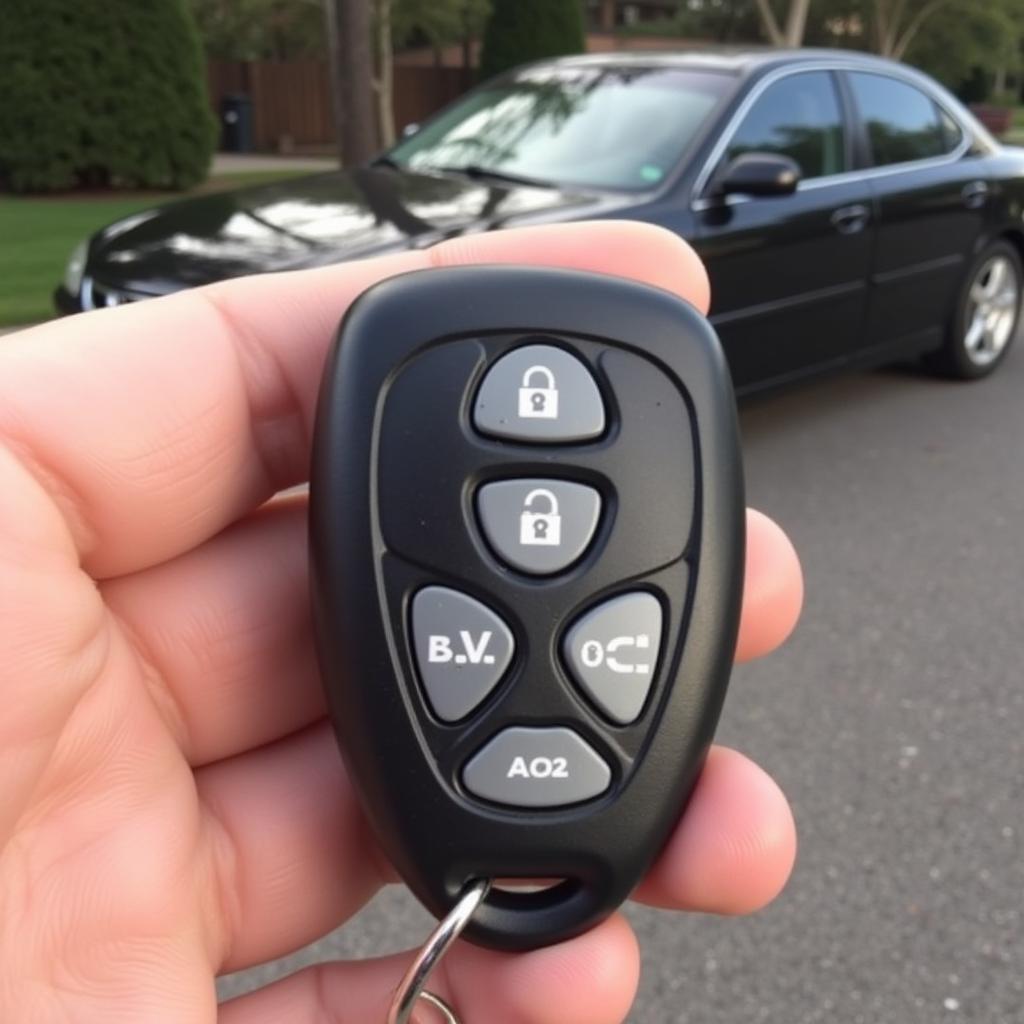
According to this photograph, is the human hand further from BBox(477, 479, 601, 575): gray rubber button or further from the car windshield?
the car windshield

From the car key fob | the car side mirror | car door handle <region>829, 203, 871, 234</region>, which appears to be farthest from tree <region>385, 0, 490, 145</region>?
the car key fob

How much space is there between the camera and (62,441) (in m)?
1.29

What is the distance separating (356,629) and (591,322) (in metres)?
0.40

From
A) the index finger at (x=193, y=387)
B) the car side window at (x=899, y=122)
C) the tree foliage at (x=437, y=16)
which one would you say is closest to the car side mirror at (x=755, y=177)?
the car side window at (x=899, y=122)

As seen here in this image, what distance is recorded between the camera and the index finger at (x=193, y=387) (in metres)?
1.30

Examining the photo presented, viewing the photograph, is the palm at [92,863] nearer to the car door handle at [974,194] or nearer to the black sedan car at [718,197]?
the black sedan car at [718,197]

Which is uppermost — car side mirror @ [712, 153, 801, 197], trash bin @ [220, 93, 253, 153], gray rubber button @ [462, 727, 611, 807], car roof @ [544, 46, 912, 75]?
car roof @ [544, 46, 912, 75]

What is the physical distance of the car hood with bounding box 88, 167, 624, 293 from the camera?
372cm

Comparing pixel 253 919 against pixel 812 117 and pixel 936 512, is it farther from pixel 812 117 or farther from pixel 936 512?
pixel 812 117

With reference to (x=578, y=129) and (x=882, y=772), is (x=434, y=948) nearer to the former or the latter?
(x=882, y=772)

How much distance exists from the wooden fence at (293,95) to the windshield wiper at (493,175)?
61.7 feet

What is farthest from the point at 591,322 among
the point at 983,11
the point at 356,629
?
the point at 983,11

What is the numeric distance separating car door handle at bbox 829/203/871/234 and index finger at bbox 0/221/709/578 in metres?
3.59

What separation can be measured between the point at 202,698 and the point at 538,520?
20.7 inches
